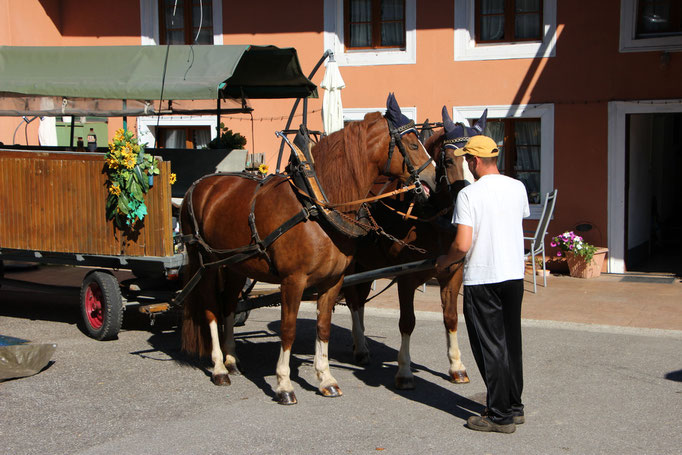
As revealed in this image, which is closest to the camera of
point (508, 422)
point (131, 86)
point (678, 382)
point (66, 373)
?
point (508, 422)

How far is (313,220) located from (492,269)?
4.88 ft

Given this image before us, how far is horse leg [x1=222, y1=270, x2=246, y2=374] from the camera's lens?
22.8 feet

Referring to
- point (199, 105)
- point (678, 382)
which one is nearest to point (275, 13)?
point (199, 105)

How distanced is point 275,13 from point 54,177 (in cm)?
696

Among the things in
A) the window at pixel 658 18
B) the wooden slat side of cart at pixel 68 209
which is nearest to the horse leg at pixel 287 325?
the wooden slat side of cart at pixel 68 209

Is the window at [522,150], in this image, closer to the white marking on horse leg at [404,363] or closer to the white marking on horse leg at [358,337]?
the white marking on horse leg at [358,337]

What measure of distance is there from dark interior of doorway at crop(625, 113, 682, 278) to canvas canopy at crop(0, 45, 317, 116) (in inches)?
263

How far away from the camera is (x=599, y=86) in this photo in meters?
11.9

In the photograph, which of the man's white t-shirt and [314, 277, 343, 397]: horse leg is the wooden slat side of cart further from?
the man's white t-shirt

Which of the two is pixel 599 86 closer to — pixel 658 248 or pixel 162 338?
pixel 658 248

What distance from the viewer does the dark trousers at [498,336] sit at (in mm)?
5086

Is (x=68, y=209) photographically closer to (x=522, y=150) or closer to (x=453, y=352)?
(x=453, y=352)

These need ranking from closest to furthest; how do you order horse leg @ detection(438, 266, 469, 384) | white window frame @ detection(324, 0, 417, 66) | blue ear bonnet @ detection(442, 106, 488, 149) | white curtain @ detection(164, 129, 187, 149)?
blue ear bonnet @ detection(442, 106, 488, 149) < horse leg @ detection(438, 266, 469, 384) < white window frame @ detection(324, 0, 417, 66) < white curtain @ detection(164, 129, 187, 149)

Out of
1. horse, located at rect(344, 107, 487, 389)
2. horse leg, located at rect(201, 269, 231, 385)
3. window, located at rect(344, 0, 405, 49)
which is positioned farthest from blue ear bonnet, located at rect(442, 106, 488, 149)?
window, located at rect(344, 0, 405, 49)
